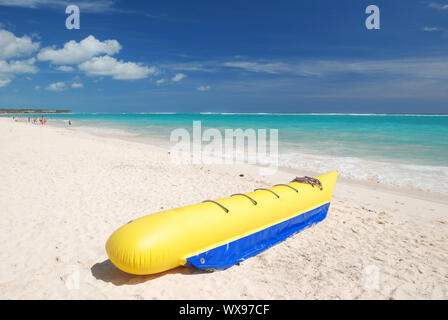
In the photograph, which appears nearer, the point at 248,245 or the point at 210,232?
the point at 210,232

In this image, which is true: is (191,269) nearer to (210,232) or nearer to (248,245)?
(210,232)

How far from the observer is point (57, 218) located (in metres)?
4.34

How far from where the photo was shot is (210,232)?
9.79 ft

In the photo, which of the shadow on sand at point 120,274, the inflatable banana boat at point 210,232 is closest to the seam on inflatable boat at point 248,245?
the inflatable banana boat at point 210,232

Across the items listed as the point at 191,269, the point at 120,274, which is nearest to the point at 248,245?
the point at 191,269

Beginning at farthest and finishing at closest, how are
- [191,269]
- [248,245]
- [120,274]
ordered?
[248,245]
[191,269]
[120,274]

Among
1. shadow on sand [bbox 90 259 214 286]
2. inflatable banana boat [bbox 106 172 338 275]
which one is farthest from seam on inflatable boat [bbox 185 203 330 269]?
shadow on sand [bbox 90 259 214 286]

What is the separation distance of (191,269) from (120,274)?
76cm

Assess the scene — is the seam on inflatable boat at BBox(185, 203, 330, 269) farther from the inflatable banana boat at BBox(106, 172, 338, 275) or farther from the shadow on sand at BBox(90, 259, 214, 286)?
the shadow on sand at BBox(90, 259, 214, 286)

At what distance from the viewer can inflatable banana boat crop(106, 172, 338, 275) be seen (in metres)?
2.66

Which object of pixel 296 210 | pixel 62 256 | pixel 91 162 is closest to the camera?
pixel 62 256

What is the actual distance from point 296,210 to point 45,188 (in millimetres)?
5063
